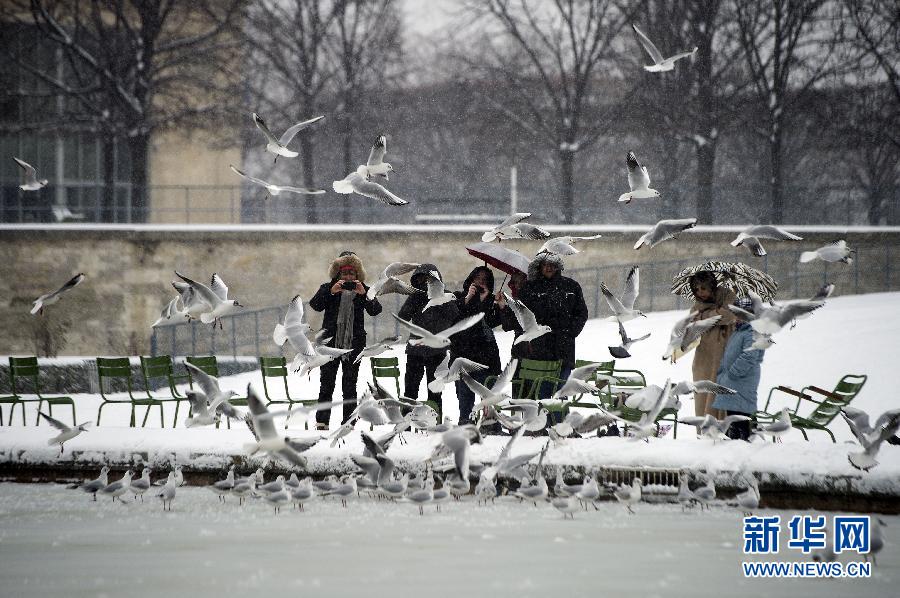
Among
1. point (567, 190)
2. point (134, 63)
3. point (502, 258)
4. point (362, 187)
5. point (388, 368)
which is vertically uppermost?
point (134, 63)

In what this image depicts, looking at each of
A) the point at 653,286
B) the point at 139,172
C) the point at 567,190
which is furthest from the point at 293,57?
the point at 653,286

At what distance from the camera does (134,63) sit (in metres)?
24.4

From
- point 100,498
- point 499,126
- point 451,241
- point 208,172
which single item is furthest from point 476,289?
point 208,172

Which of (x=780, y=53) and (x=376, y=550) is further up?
(x=780, y=53)

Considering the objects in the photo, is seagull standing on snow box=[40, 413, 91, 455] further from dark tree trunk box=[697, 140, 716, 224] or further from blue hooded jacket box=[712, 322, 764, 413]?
dark tree trunk box=[697, 140, 716, 224]

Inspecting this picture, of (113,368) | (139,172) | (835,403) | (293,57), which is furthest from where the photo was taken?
(293,57)

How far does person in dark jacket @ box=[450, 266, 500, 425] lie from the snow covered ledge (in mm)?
597

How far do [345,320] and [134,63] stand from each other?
53.0ft

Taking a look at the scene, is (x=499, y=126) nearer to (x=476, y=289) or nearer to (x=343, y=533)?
(x=476, y=289)

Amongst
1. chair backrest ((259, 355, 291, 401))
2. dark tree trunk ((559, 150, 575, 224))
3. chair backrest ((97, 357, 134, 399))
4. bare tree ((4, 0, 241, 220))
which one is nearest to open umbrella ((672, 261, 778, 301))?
chair backrest ((259, 355, 291, 401))

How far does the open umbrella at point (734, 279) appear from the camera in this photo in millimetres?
8583

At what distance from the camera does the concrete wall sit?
865 inches

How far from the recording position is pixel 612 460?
8.03 meters

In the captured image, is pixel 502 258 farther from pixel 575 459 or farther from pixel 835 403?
pixel 835 403
